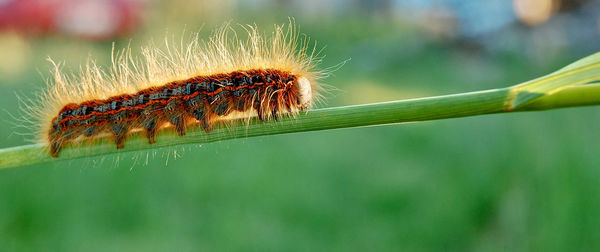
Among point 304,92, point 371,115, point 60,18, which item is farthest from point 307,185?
point 60,18

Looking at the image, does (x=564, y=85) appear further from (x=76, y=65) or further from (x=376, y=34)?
(x=376, y=34)

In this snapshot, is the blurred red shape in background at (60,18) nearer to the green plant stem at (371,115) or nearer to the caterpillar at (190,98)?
the caterpillar at (190,98)

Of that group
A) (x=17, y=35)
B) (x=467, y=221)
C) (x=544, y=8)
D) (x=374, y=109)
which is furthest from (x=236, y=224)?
(x=544, y=8)

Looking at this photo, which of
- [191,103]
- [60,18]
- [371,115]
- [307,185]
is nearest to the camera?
[371,115]

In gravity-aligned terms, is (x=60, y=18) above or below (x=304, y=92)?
above

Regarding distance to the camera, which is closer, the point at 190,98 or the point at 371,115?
the point at 371,115

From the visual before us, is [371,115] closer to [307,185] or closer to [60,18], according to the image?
[307,185]

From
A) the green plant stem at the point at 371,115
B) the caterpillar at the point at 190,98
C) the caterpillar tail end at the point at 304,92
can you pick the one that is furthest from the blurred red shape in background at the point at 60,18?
the green plant stem at the point at 371,115

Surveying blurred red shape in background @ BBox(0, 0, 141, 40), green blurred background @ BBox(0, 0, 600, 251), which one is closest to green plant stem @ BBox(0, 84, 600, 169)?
green blurred background @ BBox(0, 0, 600, 251)
